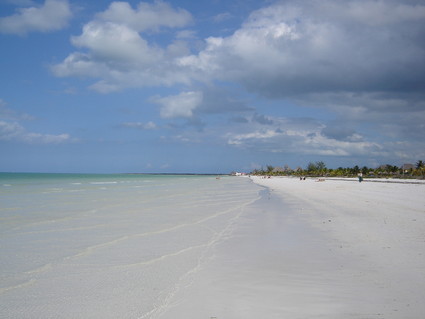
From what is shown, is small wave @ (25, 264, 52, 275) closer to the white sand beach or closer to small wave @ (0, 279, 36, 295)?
small wave @ (0, 279, 36, 295)

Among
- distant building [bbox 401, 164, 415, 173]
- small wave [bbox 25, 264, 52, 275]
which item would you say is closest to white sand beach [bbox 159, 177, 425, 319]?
small wave [bbox 25, 264, 52, 275]

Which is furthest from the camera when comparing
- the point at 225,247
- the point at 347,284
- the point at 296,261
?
the point at 225,247

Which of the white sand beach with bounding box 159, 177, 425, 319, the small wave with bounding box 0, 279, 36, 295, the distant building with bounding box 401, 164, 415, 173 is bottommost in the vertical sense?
the small wave with bounding box 0, 279, 36, 295

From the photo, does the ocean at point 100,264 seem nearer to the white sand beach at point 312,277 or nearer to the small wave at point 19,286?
the small wave at point 19,286

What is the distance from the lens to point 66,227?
1260cm

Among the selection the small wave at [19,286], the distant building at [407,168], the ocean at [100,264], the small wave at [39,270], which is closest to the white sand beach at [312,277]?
the ocean at [100,264]

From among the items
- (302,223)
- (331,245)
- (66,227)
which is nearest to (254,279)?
(331,245)

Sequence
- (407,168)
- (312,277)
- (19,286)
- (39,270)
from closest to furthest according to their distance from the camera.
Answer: (19,286), (312,277), (39,270), (407,168)

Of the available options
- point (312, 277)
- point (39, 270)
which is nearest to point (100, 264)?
point (39, 270)

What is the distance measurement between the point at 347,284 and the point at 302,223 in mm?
7480

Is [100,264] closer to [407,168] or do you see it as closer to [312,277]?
[312,277]

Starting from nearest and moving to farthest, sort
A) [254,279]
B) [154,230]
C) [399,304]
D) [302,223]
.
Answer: [399,304], [254,279], [154,230], [302,223]

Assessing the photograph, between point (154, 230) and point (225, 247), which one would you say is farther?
point (154, 230)

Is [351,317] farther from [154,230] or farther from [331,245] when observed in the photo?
[154,230]
